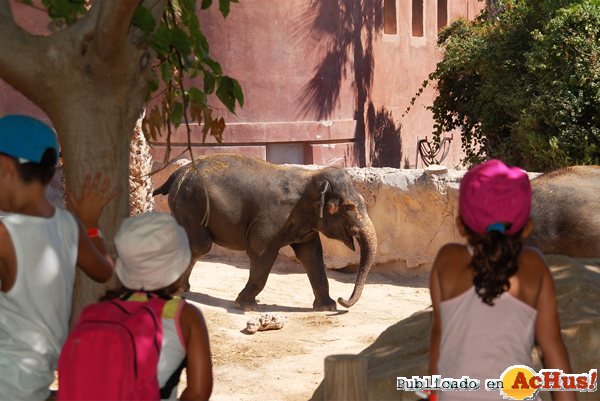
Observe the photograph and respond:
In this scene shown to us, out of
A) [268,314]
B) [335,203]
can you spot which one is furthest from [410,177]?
[268,314]

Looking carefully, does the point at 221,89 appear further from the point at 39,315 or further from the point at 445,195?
the point at 445,195

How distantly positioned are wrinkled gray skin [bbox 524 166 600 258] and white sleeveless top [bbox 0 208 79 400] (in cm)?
488

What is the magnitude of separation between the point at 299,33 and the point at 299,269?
16.2ft

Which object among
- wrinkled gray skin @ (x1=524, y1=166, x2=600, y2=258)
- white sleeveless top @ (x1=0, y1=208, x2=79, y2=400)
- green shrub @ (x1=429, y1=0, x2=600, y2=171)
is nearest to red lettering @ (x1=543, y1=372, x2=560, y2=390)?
white sleeveless top @ (x1=0, y1=208, x2=79, y2=400)

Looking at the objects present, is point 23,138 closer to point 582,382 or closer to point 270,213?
point 582,382

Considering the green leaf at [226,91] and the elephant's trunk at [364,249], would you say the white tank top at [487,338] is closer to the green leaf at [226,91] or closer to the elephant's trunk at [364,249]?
the green leaf at [226,91]

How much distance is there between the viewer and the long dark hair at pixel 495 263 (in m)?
1.95

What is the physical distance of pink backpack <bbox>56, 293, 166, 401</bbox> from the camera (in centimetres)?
178

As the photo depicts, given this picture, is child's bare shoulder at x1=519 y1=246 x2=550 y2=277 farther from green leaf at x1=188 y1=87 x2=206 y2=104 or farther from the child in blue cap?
green leaf at x1=188 y1=87 x2=206 y2=104

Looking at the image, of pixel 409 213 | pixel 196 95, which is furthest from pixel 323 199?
pixel 196 95

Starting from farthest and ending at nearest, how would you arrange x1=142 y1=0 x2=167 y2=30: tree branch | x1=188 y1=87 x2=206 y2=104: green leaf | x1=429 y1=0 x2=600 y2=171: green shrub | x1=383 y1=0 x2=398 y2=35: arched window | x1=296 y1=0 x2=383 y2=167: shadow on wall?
x1=383 y1=0 x2=398 y2=35: arched window
x1=296 y1=0 x2=383 y2=167: shadow on wall
x1=429 y1=0 x2=600 y2=171: green shrub
x1=188 y1=87 x2=206 y2=104: green leaf
x1=142 y1=0 x2=167 y2=30: tree branch

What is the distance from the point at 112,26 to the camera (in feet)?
8.35

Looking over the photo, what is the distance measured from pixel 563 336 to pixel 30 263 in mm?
2595

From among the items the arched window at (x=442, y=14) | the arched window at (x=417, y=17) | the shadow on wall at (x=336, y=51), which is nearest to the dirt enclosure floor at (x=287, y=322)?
the shadow on wall at (x=336, y=51)
